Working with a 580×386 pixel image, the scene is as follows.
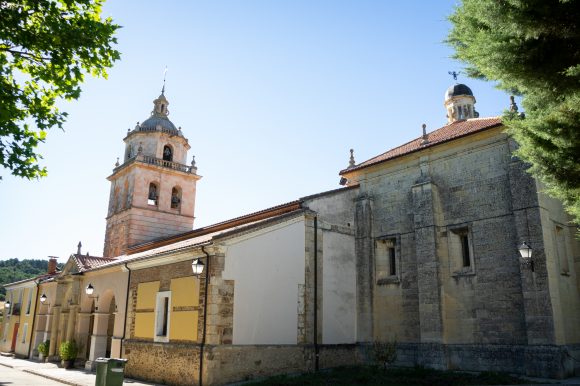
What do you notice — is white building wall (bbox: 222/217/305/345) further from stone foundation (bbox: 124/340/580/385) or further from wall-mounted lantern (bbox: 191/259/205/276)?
wall-mounted lantern (bbox: 191/259/205/276)

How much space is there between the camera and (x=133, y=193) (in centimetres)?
2984

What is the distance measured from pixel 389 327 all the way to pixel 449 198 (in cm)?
553

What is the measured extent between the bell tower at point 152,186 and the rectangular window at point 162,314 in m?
13.7

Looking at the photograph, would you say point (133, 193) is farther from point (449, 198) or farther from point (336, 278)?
point (449, 198)

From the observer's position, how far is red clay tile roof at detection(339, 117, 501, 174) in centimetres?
1708

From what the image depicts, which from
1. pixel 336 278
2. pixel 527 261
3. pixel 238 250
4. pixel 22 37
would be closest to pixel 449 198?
pixel 527 261

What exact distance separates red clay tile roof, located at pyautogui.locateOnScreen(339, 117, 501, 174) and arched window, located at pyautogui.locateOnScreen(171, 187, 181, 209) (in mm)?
14810

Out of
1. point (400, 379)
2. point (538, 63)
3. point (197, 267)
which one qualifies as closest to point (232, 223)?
point (197, 267)

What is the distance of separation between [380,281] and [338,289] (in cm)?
183

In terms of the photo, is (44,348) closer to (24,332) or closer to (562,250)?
(24,332)

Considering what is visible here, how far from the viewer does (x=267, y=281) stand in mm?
15711

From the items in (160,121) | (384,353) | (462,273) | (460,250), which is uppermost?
(160,121)

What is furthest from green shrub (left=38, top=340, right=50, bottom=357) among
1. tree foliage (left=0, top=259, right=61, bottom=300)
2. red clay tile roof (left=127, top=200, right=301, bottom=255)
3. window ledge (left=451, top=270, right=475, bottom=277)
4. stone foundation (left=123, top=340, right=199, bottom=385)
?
tree foliage (left=0, top=259, right=61, bottom=300)

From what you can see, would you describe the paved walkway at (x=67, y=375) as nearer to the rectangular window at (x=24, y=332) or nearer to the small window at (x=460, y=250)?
the rectangular window at (x=24, y=332)
